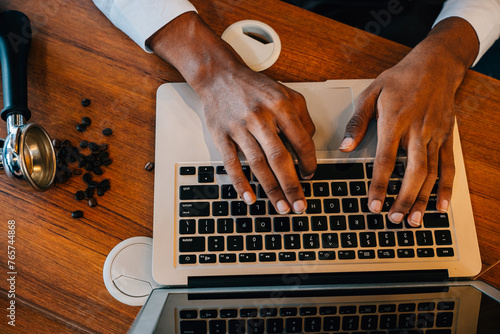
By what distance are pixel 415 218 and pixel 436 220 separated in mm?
46

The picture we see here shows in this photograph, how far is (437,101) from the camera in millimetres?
644

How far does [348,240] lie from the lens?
571 millimetres

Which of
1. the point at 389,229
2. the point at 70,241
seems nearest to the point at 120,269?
the point at 70,241

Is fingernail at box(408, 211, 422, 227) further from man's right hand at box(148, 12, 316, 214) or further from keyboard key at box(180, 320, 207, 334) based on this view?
keyboard key at box(180, 320, 207, 334)

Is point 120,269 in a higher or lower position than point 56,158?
lower

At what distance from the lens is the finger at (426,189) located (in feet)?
1.88

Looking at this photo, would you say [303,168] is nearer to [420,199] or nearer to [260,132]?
[260,132]

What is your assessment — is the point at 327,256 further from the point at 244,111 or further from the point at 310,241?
the point at 244,111

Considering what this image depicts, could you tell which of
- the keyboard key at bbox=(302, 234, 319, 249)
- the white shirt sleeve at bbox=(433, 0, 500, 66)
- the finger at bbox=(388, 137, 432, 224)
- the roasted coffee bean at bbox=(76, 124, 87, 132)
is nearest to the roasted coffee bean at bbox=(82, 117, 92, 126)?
the roasted coffee bean at bbox=(76, 124, 87, 132)

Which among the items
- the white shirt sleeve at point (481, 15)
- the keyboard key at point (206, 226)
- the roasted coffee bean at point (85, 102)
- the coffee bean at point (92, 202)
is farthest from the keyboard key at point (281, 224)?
the white shirt sleeve at point (481, 15)

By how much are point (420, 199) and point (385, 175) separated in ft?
0.25

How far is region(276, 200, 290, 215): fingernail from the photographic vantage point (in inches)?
22.3

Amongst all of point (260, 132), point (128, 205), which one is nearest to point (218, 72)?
point (260, 132)

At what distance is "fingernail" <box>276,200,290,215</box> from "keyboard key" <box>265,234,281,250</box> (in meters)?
0.04
